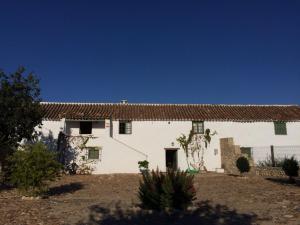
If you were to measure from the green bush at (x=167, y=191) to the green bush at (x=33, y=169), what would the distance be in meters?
4.45

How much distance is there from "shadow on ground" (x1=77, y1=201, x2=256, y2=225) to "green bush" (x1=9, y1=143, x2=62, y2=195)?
3254mm

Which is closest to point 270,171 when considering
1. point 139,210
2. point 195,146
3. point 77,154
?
point 195,146

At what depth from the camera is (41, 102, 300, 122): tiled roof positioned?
2917 centimetres

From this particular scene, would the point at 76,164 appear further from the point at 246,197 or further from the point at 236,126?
the point at 246,197

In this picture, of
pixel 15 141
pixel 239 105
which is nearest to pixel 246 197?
pixel 15 141

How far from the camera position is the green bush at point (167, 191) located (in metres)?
10.2

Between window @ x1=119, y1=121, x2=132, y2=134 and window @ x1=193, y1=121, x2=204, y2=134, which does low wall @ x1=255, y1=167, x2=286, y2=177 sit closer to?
window @ x1=193, y1=121, x2=204, y2=134

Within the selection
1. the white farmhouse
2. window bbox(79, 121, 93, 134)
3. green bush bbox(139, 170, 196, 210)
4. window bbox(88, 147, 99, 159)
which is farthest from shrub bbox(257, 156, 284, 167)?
green bush bbox(139, 170, 196, 210)

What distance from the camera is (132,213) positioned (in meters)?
10.1

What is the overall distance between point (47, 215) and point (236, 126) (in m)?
23.0

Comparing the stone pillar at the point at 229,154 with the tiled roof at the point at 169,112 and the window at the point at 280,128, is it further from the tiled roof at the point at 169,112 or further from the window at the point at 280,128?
the window at the point at 280,128

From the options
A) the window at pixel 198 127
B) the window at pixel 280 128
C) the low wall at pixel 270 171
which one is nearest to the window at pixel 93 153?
the window at pixel 198 127

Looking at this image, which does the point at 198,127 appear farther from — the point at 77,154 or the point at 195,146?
the point at 77,154

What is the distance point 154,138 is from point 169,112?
3.20 metres
